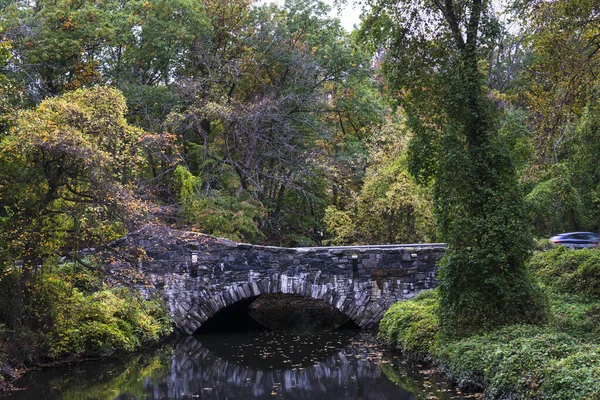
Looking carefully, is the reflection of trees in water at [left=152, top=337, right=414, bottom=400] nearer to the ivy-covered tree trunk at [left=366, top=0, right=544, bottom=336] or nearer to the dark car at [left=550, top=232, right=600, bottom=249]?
the ivy-covered tree trunk at [left=366, top=0, right=544, bottom=336]

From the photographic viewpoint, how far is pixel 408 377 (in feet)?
38.8

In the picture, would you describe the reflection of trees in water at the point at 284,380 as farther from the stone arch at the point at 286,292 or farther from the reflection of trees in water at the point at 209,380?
the stone arch at the point at 286,292

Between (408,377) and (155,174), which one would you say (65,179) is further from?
(155,174)

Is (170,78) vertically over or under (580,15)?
over

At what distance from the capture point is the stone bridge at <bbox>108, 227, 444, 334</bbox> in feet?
58.2

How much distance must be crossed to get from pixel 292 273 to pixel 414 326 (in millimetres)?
4684

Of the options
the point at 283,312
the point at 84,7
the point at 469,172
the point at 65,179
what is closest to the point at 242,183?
the point at 283,312

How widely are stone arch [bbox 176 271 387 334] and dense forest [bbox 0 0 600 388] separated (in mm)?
1242

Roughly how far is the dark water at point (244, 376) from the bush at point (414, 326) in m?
0.39

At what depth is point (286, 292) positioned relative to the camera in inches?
698

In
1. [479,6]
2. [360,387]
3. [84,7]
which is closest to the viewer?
[360,387]

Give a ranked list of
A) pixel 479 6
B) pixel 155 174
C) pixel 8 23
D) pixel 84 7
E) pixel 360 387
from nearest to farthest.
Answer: pixel 360 387 < pixel 479 6 < pixel 8 23 < pixel 84 7 < pixel 155 174

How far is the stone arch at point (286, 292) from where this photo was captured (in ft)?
58.4

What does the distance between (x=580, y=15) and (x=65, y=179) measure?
31.0ft
